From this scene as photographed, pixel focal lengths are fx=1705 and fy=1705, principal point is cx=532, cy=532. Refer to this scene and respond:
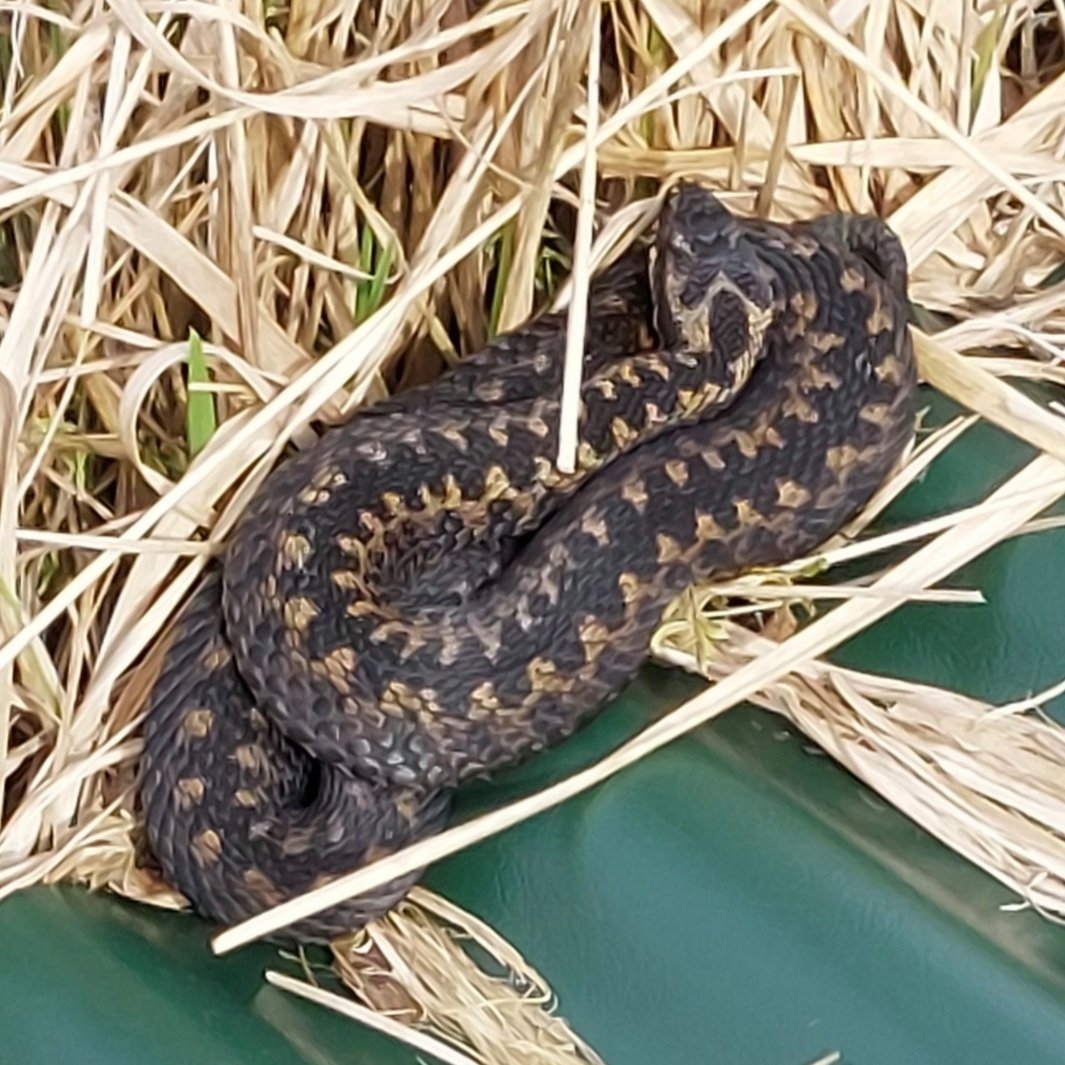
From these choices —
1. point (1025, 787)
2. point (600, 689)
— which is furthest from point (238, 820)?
point (1025, 787)

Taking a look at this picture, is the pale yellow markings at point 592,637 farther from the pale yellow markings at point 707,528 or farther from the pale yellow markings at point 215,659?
the pale yellow markings at point 215,659

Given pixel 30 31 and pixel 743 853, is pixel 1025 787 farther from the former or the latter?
pixel 30 31

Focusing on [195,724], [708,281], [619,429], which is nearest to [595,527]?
[619,429]

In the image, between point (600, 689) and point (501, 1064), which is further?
point (600, 689)

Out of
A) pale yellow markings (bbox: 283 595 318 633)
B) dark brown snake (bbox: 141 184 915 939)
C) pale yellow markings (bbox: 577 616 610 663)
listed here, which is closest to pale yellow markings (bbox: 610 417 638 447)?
dark brown snake (bbox: 141 184 915 939)

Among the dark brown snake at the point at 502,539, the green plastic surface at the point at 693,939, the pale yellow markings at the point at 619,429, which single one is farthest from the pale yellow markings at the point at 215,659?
the pale yellow markings at the point at 619,429
